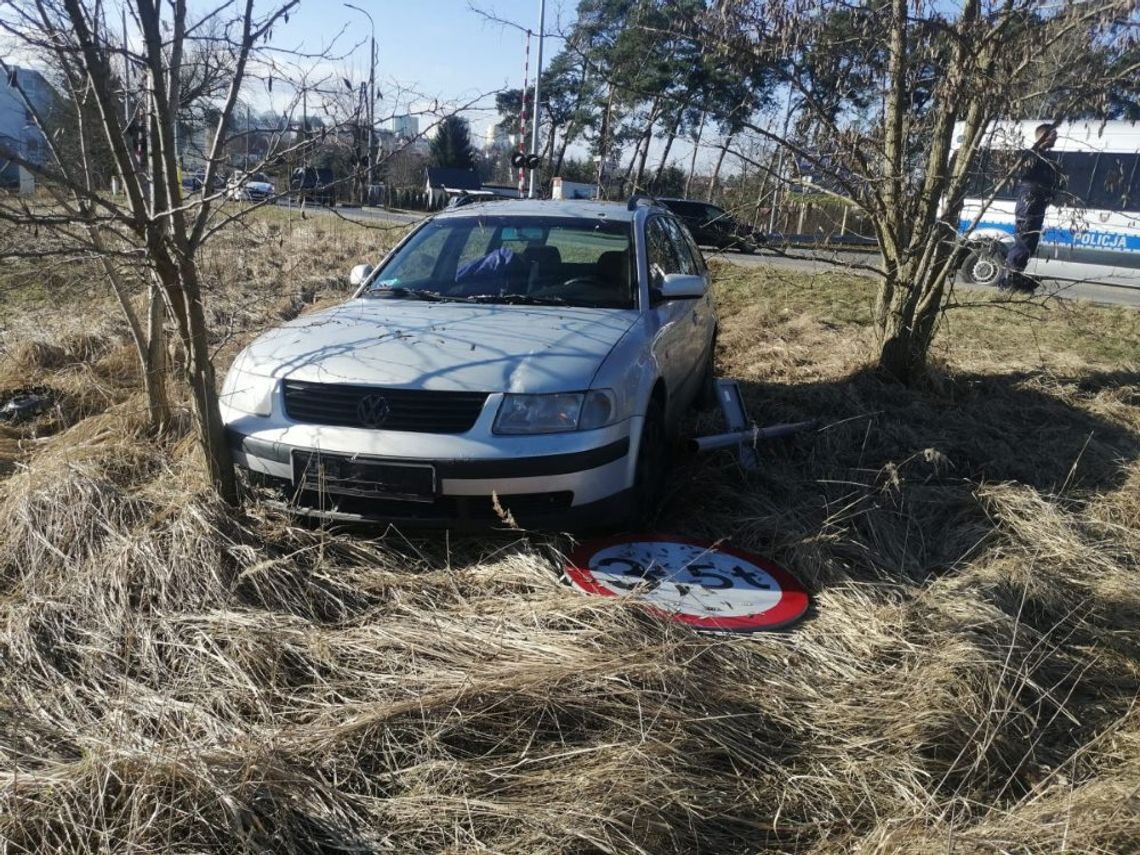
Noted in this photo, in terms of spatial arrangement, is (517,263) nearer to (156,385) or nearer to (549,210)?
(549,210)

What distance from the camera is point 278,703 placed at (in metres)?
2.62

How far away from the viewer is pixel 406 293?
4.53 metres

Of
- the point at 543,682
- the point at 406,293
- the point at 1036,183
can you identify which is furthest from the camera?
the point at 1036,183

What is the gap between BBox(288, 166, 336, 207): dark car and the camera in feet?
12.1

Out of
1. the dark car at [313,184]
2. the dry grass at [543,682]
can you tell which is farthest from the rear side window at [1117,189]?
the dark car at [313,184]

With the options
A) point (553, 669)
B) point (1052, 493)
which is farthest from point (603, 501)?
point (1052, 493)

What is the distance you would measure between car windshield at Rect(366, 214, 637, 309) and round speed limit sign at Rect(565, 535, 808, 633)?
1.35 meters

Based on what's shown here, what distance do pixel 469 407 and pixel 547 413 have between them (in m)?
0.31

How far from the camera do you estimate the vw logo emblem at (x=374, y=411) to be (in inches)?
132

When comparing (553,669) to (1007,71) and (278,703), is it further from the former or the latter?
(1007,71)

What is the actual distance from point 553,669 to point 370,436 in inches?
48.5

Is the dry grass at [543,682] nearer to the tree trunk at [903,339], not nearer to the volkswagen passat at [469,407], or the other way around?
the volkswagen passat at [469,407]

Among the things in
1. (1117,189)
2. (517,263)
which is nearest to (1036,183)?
(517,263)

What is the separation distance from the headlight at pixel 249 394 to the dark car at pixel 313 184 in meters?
0.85
